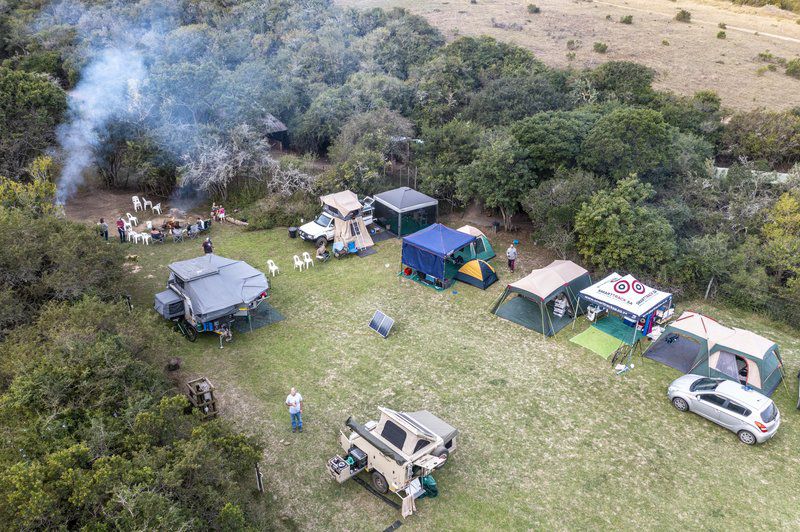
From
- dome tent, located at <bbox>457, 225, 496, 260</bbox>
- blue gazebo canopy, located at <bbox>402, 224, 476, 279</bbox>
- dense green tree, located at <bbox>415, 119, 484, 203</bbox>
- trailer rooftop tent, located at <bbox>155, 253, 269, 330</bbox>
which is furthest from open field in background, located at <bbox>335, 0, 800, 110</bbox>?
trailer rooftop tent, located at <bbox>155, 253, 269, 330</bbox>

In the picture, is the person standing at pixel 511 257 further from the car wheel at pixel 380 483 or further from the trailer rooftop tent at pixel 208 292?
the car wheel at pixel 380 483

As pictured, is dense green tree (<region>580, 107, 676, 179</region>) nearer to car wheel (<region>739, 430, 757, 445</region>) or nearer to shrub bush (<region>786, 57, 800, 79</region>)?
car wheel (<region>739, 430, 757, 445</region>)

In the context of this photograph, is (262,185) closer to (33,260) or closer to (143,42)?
(33,260)

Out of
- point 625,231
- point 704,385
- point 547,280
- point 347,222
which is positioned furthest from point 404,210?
point 704,385

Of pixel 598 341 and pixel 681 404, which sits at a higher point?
pixel 681 404

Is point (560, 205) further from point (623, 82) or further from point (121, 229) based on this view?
point (121, 229)

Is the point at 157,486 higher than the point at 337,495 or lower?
higher

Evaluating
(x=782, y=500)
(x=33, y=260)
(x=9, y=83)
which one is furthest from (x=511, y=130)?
(x=9, y=83)
